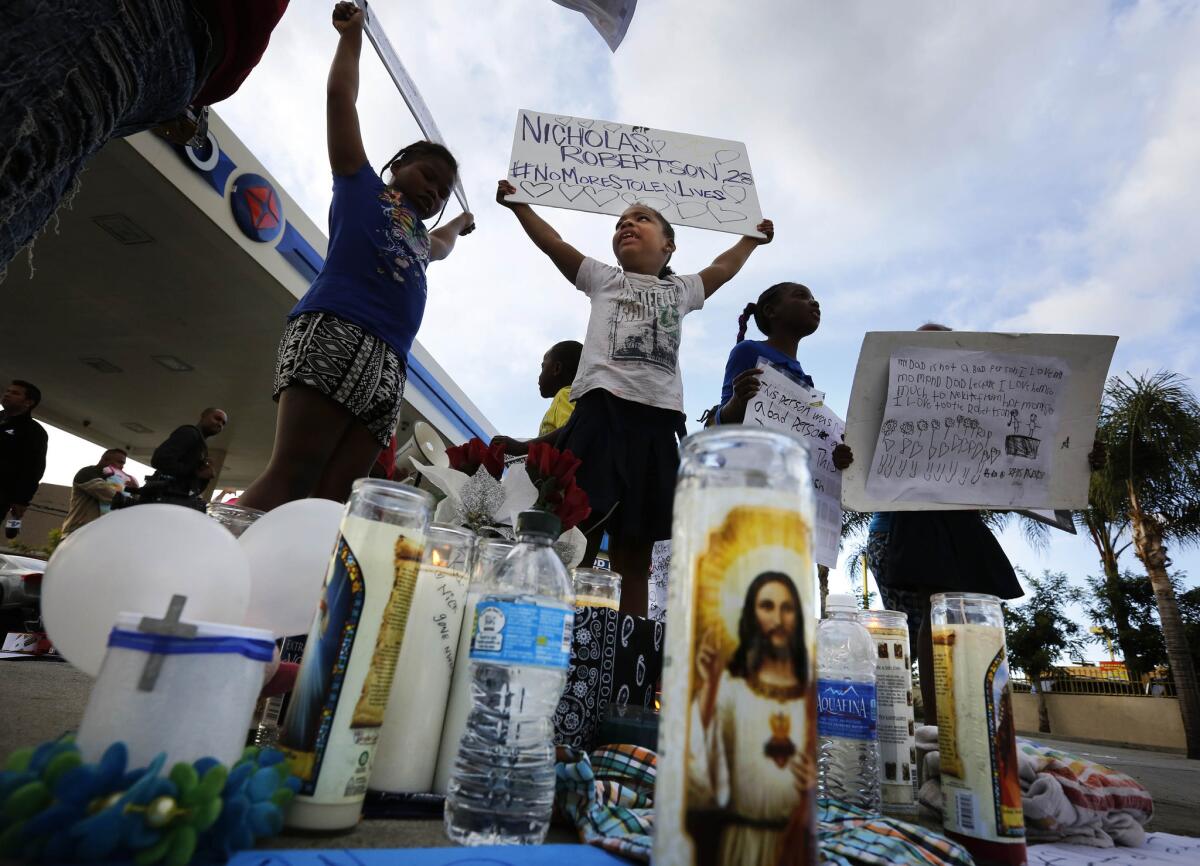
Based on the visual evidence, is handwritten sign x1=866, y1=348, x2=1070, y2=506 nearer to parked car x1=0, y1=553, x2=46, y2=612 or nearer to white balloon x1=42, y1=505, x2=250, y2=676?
white balloon x1=42, y1=505, x2=250, y2=676

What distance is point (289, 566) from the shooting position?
3.79ft

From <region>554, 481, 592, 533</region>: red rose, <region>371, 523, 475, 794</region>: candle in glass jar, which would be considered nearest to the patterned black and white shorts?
<region>554, 481, 592, 533</region>: red rose

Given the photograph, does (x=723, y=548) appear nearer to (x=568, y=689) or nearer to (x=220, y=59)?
(x=568, y=689)

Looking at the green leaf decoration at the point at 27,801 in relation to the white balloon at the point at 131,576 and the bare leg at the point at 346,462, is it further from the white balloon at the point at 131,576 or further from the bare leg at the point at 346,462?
the bare leg at the point at 346,462

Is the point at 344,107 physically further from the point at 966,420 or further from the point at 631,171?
the point at 966,420

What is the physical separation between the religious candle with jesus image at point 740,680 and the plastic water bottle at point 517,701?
34cm

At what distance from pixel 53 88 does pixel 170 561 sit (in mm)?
761

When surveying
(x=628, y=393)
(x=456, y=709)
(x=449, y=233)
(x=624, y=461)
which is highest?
(x=449, y=233)

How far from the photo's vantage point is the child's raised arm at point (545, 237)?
104 inches

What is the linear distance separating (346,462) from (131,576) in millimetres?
1220

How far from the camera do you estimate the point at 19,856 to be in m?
0.60

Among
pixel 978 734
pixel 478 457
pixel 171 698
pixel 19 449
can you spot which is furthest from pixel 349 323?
pixel 19 449

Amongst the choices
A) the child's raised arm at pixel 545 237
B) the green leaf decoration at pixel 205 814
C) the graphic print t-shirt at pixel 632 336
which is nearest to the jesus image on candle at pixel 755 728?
the green leaf decoration at pixel 205 814

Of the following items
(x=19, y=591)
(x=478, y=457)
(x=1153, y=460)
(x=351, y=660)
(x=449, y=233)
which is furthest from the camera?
(x=1153, y=460)
